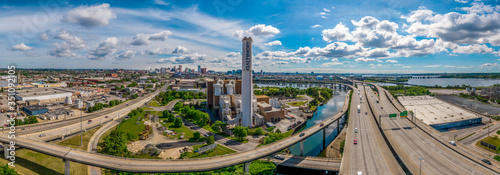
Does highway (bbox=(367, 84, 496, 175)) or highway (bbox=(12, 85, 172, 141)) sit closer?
highway (bbox=(367, 84, 496, 175))

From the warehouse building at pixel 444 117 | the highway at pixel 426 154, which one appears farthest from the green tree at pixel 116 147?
the warehouse building at pixel 444 117

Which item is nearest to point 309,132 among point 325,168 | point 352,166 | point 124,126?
point 325,168

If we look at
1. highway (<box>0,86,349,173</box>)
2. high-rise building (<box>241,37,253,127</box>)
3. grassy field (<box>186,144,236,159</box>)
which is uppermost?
high-rise building (<box>241,37,253,127</box>)

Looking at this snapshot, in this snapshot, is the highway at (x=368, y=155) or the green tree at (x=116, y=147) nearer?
the highway at (x=368, y=155)

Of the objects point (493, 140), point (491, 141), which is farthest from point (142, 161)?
point (493, 140)

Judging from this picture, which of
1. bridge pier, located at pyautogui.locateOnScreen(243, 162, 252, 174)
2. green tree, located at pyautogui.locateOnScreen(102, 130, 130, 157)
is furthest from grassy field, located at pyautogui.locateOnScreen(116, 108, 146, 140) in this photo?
bridge pier, located at pyautogui.locateOnScreen(243, 162, 252, 174)

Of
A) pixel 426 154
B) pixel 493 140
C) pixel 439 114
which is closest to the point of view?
pixel 426 154

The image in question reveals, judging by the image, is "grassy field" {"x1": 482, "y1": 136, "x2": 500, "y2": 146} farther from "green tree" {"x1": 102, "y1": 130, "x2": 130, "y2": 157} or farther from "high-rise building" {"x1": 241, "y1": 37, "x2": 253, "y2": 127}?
"green tree" {"x1": 102, "y1": 130, "x2": 130, "y2": 157}

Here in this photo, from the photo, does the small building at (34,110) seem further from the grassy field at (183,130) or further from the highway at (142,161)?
the grassy field at (183,130)

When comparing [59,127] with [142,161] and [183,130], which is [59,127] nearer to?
[183,130]

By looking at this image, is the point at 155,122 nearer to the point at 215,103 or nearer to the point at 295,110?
the point at 215,103

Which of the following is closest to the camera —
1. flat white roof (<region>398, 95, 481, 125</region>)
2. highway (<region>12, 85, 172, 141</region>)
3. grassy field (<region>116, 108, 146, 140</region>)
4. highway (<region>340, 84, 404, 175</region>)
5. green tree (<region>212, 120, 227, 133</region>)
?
highway (<region>340, 84, 404, 175</region>)
